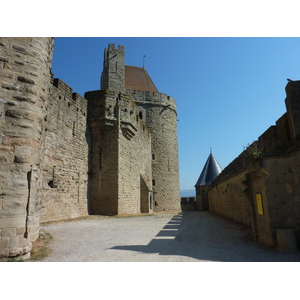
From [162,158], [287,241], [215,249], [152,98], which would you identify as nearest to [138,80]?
[152,98]

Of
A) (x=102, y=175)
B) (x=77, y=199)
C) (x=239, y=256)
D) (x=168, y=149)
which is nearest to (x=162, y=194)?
(x=168, y=149)

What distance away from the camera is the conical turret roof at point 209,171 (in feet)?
94.0

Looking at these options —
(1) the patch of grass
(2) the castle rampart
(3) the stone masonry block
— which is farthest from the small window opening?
(3) the stone masonry block

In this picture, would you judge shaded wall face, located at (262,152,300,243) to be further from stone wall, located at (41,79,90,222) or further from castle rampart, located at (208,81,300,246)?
stone wall, located at (41,79,90,222)

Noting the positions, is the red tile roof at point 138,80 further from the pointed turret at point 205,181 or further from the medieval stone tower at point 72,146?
the pointed turret at point 205,181

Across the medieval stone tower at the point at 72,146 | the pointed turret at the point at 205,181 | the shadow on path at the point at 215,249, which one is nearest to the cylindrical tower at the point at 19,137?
the medieval stone tower at the point at 72,146

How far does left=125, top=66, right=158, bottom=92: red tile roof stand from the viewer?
27.7m

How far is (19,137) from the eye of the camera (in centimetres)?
430

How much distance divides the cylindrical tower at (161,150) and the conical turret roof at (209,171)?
549 centimetres

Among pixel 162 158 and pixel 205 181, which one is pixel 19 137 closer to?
pixel 162 158

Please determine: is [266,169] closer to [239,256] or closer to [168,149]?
[239,256]

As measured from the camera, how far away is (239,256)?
4320 millimetres

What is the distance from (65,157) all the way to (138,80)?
19.4 metres

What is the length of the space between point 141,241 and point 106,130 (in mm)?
8917
